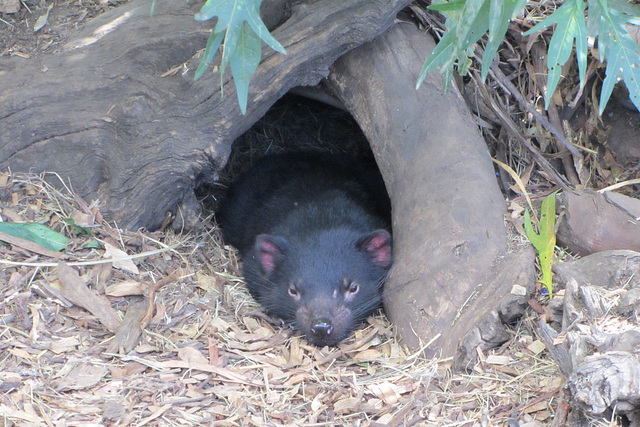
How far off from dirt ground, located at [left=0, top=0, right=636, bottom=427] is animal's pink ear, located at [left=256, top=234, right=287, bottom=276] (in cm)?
30

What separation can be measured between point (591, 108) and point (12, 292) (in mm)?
4167

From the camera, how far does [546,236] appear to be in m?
4.03

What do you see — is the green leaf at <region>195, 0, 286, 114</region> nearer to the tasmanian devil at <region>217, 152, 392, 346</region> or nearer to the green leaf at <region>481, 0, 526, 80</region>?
the green leaf at <region>481, 0, 526, 80</region>

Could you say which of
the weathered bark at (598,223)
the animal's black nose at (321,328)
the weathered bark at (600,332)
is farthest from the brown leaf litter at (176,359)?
the weathered bark at (598,223)

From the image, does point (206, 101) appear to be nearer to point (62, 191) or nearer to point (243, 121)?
point (243, 121)

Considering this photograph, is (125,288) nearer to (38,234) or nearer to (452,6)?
(38,234)

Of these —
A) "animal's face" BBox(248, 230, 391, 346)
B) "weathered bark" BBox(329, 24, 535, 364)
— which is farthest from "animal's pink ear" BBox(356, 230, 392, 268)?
"weathered bark" BBox(329, 24, 535, 364)

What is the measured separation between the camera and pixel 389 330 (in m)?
4.27

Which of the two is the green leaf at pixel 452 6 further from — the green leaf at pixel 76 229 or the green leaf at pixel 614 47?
the green leaf at pixel 76 229

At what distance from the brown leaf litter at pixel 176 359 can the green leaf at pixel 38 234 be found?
0.07m

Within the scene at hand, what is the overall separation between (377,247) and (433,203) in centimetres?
57

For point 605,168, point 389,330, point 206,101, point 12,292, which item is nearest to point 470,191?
point 389,330

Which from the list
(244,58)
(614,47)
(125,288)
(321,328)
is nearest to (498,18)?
(614,47)

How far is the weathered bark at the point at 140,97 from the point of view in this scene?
415 cm
